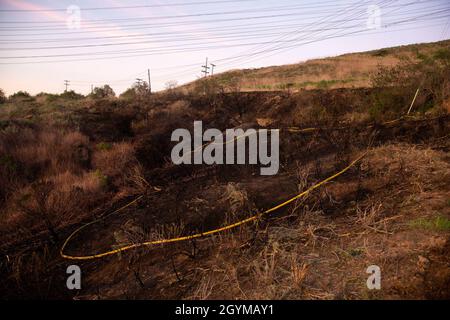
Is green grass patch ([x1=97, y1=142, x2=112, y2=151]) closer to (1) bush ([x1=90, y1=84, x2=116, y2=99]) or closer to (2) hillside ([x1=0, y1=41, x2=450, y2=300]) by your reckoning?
(2) hillside ([x1=0, y1=41, x2=450, y2=300])

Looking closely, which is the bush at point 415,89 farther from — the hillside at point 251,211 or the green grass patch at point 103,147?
the green grass patch at point 103,147

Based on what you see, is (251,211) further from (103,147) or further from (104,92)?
(104,92)

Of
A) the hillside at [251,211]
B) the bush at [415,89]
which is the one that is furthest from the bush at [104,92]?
the bush at [415,89]

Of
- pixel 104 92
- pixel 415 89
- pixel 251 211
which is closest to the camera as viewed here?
pixel 251 211

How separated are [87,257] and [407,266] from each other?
4.66 meters

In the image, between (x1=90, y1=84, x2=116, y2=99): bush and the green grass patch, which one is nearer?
the green grass patch

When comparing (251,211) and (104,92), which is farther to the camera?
(104,92)

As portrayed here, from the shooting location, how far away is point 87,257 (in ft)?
14.8

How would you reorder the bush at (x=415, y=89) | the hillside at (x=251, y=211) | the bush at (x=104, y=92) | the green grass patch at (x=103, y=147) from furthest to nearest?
the bush at (x=104, y=92)
the green grass patch at (x=103, y=147)
the bush at (x=415, y=89)
the hillside at (x=251, y=211)

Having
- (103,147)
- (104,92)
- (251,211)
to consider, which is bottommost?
(251,211)

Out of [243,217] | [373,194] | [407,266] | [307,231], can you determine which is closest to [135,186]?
[243,217]

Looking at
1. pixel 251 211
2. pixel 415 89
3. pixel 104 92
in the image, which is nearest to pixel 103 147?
pixel 251 211

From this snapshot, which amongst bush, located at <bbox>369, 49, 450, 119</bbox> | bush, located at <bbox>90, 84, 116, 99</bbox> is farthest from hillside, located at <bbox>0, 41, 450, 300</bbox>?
bush, located at <bbox>90, 84, 116, 99</bbox>
